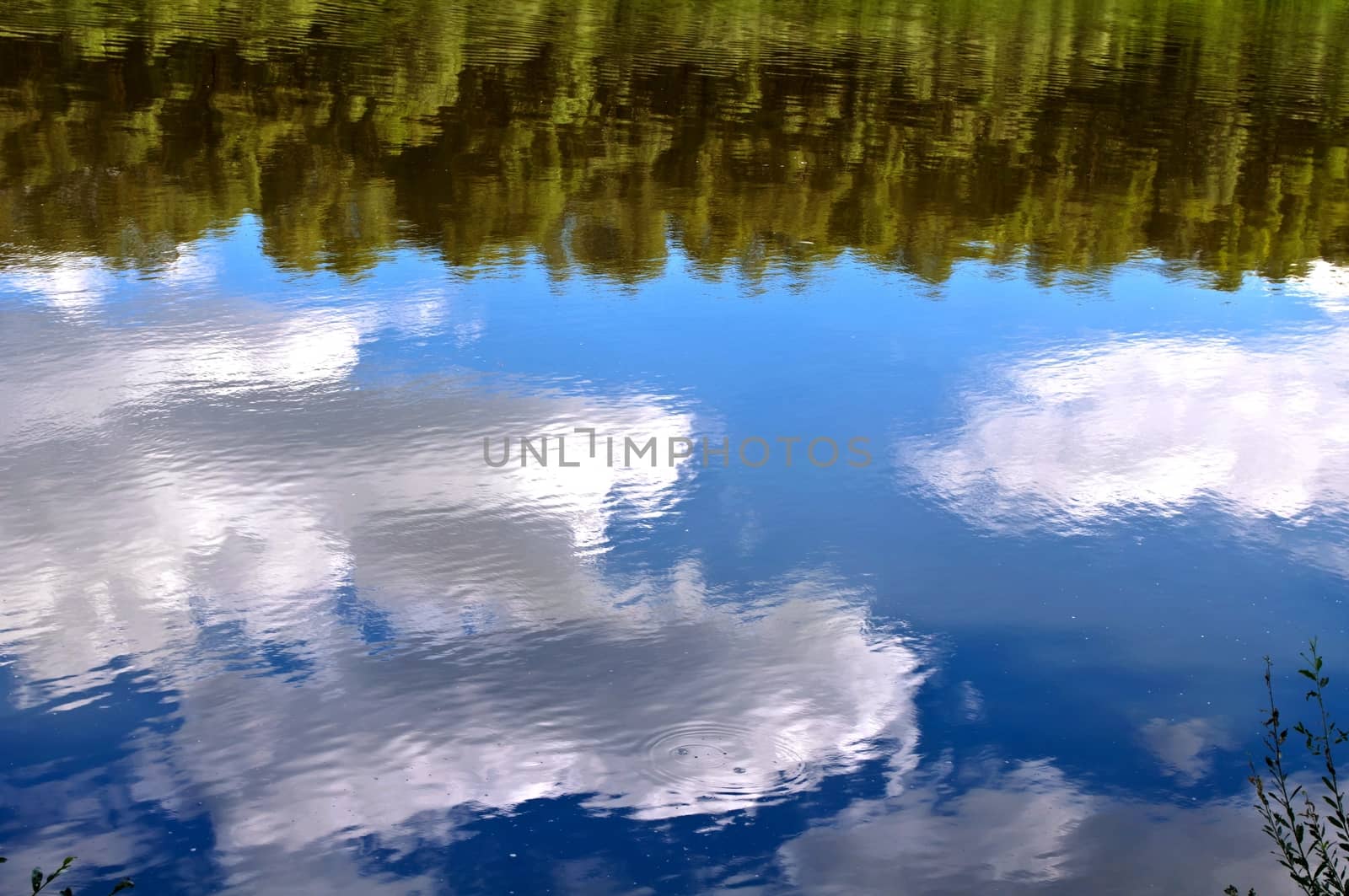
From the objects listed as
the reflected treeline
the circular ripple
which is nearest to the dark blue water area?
the circular ripple

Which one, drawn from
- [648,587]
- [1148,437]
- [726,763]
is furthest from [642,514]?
[1148,437]

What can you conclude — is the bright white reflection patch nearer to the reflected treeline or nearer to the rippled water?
the rippled water

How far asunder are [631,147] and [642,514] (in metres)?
7.47

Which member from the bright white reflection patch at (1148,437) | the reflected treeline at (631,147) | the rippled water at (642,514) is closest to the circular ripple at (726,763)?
the rippled water at (642,514)

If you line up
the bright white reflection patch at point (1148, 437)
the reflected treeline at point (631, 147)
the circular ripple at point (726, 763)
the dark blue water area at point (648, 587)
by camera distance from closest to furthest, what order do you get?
the dark blue water area at point (648, 587), the circular ripple at point (726, 763), the bright white reflection patch at point (1148, 437), the reflected treeline at point (631, 147)

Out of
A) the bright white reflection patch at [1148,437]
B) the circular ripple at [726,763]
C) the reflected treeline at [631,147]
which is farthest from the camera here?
the reflected treeline at [631,147]

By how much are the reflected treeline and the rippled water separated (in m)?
Result: 0.09

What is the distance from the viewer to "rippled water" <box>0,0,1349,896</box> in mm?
3551

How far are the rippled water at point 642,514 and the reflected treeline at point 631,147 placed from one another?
9cm

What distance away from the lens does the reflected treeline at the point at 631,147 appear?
9125mm

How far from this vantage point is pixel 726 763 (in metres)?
3.77

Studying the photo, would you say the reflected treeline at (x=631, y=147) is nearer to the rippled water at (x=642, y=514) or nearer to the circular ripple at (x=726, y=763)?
the rippled water at (x=642, y=514)

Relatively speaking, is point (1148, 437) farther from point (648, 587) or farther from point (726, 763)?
point (726, 763)

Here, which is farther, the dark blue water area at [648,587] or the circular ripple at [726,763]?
the circular ripple at [726,763]
